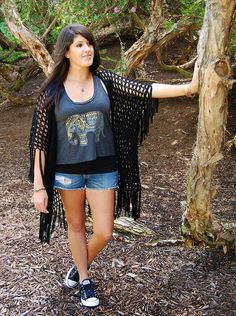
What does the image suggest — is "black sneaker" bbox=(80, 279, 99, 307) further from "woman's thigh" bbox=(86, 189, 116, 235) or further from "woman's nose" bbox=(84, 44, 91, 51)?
"woman's nose" bbox=(84, 44, 91, 51)

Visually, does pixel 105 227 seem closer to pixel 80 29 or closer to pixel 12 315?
pixel 12 315

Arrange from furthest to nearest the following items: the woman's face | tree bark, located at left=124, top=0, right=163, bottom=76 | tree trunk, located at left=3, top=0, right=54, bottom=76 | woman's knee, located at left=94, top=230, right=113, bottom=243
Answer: tree bark, located at left=124, top=0, right=163, bottom=76 < tree trunk, located at left=3, top=0, right=54, bottom=76 < woman's knee, located at left=94, top=230, right=113, bottom=243 < the woman's face

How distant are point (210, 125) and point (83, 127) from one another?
752mm

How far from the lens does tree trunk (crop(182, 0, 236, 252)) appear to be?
8.56 feet

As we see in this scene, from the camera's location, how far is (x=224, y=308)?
2861 millimetres

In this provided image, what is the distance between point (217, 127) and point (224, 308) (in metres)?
1.06

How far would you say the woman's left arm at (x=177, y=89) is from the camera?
2.63m

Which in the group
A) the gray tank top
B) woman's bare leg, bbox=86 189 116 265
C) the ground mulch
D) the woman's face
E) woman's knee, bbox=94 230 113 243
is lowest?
the ground mulch

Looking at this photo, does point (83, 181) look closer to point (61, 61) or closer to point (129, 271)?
point (61, 61)

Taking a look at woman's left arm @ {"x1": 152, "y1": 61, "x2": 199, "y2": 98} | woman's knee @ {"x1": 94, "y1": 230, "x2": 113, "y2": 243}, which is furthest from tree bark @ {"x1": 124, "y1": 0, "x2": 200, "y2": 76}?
woman's knee @ {"x1": 94, "y1": 230, "x2": 113, "y2": 243}

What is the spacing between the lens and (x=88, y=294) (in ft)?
9.57

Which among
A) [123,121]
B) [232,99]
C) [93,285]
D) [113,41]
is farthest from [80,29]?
[113,41]

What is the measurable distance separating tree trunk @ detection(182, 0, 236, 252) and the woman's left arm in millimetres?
43

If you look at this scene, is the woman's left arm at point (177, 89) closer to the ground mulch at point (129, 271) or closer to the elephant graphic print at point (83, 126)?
the elephant graphic print at point (83, 126)
